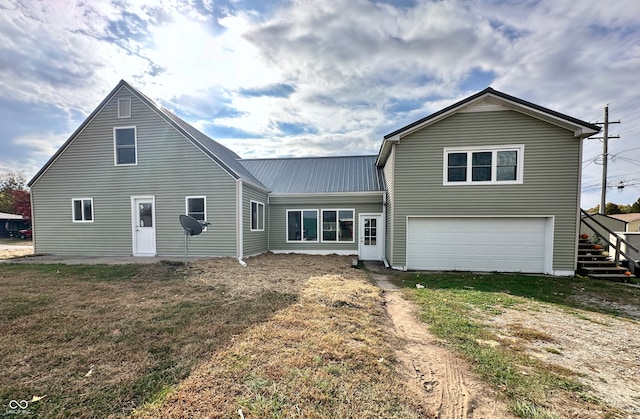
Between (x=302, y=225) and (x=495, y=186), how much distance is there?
8244mm

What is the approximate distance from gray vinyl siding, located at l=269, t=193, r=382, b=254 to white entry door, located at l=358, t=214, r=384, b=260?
0.79 ft

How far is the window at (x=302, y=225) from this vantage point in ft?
42.7

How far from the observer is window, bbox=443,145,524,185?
9.23 meters

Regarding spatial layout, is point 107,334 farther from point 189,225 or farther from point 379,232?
point 379,232

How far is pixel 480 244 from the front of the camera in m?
9.59

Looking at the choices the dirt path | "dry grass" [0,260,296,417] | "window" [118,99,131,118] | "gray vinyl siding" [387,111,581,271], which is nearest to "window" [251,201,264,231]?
"dry grass" [0,260,296,417]

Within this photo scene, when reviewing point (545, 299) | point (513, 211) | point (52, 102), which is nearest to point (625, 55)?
point (513, 211)

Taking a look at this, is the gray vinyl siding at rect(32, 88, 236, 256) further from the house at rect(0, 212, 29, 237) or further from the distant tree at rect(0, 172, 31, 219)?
the house at rect(0, 212, 29, 237)

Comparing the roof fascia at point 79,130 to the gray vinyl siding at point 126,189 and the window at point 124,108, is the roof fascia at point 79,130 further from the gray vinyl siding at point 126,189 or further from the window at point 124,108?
the window at point 124,108

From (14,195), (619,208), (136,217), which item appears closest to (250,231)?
(136,217)

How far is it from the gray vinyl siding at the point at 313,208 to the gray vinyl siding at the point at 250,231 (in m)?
0.43

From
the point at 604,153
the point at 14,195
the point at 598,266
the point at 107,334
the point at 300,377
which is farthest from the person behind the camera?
the point at 14,195

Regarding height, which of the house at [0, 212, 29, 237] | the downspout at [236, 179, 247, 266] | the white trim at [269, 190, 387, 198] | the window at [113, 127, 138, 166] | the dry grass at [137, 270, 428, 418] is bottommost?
the house at [0, 212, 29, 237]

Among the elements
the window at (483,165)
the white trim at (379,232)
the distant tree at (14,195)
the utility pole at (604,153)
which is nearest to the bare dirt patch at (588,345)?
the window at (483,165)
